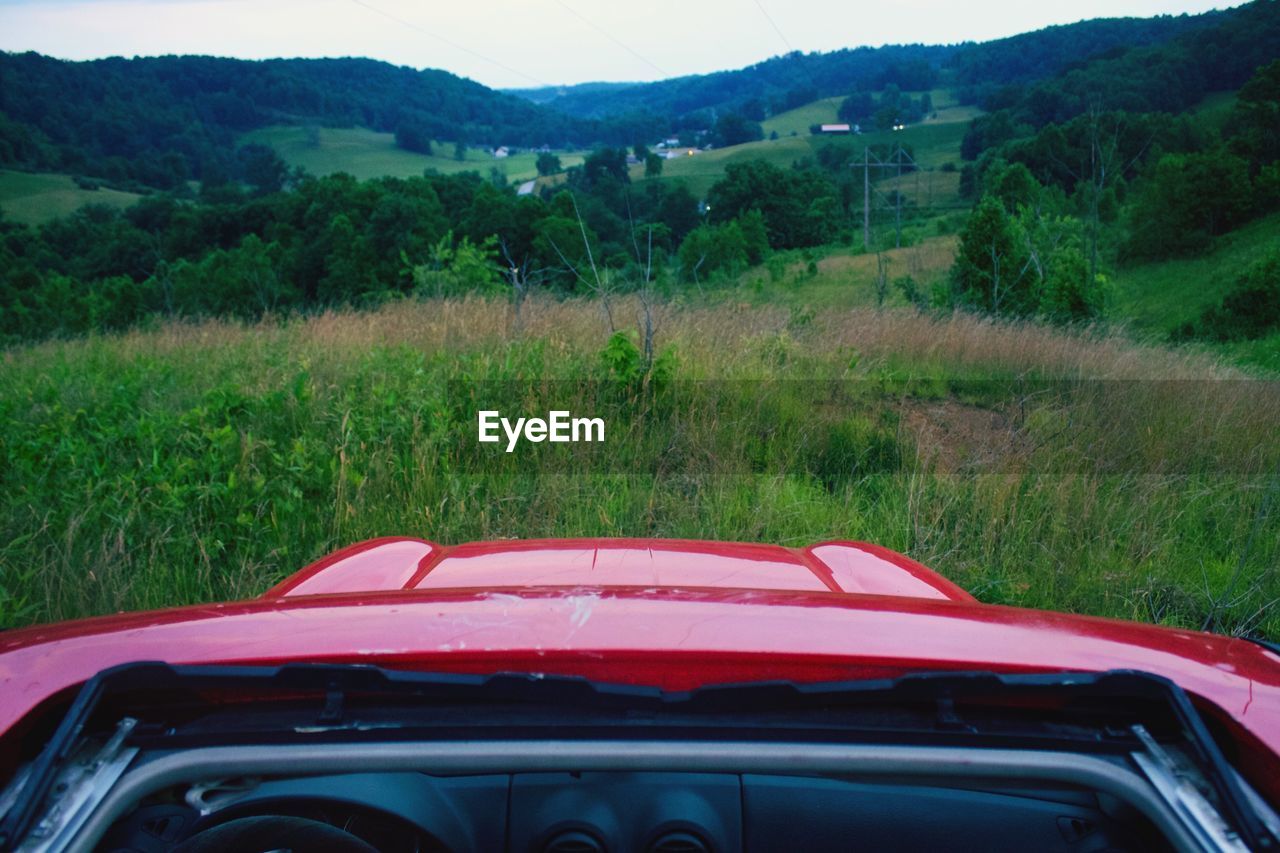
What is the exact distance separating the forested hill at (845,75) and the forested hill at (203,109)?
27.3 feet

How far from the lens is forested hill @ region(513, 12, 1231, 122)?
306ft

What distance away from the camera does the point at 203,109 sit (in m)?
95.0

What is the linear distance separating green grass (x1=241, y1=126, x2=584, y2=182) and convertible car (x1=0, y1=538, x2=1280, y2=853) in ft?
264

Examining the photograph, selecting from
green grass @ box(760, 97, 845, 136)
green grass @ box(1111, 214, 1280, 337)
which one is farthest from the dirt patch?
green grass @ box(760, 97, 845, 136)

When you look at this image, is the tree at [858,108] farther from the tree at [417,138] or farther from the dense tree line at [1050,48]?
the tree at [417,138]

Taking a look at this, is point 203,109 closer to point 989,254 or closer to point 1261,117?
point 1261,117

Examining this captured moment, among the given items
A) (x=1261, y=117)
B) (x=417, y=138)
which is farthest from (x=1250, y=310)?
(x=417, y=138)

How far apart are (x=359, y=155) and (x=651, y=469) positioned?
98661 mm

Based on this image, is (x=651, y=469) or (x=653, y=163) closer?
(x=651, y=469)

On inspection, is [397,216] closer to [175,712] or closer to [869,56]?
[175,712]

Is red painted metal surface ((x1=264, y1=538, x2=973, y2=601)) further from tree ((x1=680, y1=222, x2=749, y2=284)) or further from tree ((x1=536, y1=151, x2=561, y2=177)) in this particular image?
tree ((x1=536, y1=151, x2=561, y2=177))

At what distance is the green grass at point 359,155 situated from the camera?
8469 cm

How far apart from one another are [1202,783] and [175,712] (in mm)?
1481

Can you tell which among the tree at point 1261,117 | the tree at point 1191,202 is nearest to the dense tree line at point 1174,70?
the tree at point 1261,117
